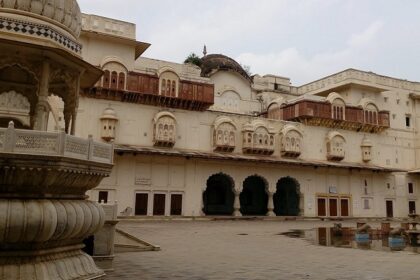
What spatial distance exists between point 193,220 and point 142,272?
60.8 feet

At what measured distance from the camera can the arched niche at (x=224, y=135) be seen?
95.4 feet

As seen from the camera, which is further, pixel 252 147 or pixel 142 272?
pixel 252 147

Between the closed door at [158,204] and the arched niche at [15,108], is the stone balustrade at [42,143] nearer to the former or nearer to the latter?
the arched niche at [15,108]

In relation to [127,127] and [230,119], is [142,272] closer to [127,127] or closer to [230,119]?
[127,127]

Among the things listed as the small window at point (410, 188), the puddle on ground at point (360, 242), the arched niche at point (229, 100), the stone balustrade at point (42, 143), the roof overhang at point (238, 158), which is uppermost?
the arched niche at point (229, 100)

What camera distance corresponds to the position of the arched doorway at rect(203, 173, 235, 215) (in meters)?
33.6

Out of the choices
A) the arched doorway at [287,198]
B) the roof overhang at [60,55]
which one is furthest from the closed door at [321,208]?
the roof overhang at [60,55]

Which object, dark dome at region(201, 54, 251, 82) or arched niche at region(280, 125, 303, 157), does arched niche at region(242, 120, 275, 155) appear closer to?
arched niche at region(280, 125, 303, 157)

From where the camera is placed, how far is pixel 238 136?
99.6 feet

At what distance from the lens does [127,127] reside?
1045 inches

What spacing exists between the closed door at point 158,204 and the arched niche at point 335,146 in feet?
48.2

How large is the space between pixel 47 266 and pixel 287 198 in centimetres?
2953

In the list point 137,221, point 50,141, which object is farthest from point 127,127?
point 50,141

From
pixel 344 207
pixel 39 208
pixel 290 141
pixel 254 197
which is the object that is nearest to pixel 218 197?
pixel 254 197
